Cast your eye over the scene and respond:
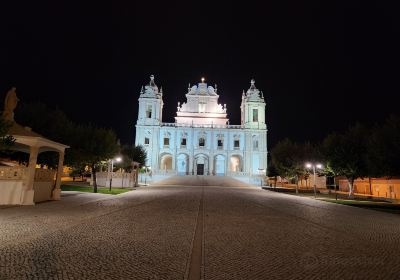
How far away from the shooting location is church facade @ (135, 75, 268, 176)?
2916 inches

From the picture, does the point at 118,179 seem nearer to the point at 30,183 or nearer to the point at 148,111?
→ the point at 30,183

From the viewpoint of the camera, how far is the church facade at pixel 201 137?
74.1m

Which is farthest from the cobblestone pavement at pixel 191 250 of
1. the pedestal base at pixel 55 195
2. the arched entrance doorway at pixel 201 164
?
the arched entrance doorway at pixel 201 164

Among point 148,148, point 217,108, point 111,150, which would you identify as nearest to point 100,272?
point 111,150

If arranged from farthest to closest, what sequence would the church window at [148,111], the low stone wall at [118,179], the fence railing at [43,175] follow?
the church window at [148,111] < the low stone wall at [118,179] < the fence railing at [43,175]

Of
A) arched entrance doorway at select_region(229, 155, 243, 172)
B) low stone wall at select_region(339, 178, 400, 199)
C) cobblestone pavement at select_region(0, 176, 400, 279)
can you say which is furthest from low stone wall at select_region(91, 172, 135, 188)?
arched entrance doorway at select_region(229, 155, 243, 172)

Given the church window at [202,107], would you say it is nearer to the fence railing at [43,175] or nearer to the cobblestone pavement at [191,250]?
the fence railing at [43,175]

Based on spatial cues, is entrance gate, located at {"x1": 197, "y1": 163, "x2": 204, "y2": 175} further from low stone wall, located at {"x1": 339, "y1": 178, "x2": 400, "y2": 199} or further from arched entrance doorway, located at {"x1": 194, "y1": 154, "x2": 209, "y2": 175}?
low stone wall, located at {"x1": 339, "y1": 178, "x2": 400, "y2": 199}

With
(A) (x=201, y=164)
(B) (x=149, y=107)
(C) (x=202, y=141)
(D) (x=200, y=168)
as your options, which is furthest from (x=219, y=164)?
(B) (x=149, y=107)

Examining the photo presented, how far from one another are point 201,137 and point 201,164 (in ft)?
24.7

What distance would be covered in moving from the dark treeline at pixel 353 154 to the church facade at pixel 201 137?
2769 cm

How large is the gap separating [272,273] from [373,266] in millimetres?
2235

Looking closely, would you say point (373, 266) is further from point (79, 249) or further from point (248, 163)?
point (248, 163)

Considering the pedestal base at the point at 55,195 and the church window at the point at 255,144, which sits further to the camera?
the church window at the point at 255,144
